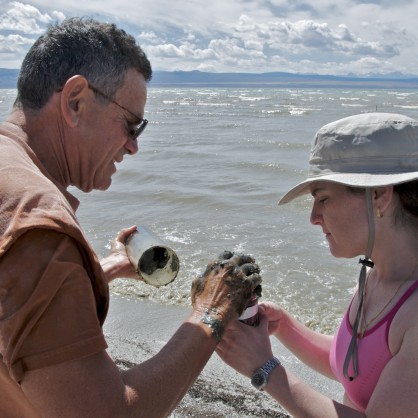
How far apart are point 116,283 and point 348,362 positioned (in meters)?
4.41

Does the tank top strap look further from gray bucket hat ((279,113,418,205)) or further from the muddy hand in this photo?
the muddy hand

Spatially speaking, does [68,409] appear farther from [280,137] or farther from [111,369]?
[280,137]

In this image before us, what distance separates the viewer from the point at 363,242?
2312 millimetres

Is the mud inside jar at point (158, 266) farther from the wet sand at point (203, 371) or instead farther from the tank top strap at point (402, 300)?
the wet sand at point (203, 371)

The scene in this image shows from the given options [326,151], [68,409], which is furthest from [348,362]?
[68,409]

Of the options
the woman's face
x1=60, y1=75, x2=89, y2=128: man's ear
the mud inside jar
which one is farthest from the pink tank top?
x1=60, y1=75, x2=89, y2=128: man's ear

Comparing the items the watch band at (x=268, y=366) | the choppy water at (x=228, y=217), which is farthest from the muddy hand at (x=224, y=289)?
the choppy water at (x=228, y=217)

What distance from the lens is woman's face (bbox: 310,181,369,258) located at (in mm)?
2264

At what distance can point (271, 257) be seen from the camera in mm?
7109

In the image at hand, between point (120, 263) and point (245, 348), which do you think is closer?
point (245, 348)

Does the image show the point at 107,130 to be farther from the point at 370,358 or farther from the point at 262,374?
the point at 370,358

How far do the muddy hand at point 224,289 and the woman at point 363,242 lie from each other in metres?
0.25

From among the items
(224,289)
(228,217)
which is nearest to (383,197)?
(224,289)

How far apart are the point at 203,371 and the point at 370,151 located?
107 inches
